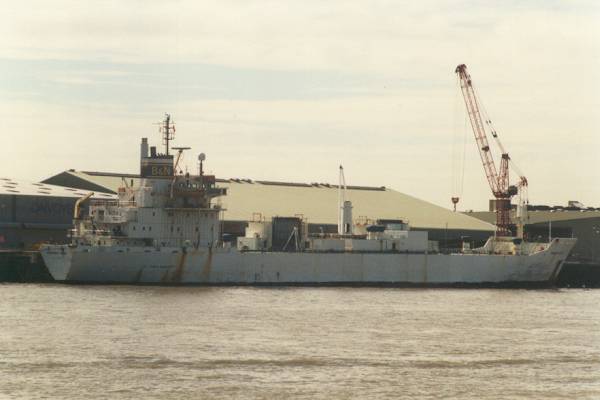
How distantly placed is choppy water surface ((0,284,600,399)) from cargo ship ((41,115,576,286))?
10362 mm

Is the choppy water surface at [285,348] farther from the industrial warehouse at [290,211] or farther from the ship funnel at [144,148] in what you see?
the industrial warehouse at [290,211]

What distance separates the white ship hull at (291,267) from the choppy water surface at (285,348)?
8.83 metres

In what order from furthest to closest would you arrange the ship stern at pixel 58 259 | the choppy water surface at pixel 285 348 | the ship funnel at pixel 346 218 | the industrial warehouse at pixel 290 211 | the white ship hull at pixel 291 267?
the industrial warehouse at pixel 290 211 < the ship funnel at pixel 346 218 < the white ship hull at pixel 291 267 < the ship stern at pixel 58 259 < the choppy water surface at pixel 285 348

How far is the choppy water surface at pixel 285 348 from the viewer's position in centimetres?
4606

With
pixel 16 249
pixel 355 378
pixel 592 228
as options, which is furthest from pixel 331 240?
pixel 355 378

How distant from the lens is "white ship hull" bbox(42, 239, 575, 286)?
91562 mm

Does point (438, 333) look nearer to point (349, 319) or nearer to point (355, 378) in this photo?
point (349, 319)

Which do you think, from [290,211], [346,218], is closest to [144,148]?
[346,218]

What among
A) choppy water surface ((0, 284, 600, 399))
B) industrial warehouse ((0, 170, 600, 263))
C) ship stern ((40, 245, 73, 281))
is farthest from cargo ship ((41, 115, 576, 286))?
choppy water surface ((0, 284, 600, 399))

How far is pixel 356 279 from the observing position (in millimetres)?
101688

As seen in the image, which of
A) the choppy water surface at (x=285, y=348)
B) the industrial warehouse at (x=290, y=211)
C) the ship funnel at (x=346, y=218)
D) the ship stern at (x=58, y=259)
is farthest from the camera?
the industrial warehouse at (x=290, y=211)

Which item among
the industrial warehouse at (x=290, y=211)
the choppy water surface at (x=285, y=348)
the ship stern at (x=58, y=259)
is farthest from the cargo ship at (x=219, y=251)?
the choppy water surface at (x=285, y=348)

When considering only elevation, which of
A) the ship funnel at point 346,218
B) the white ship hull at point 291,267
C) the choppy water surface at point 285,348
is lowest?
the choppy water surface at point 285,348

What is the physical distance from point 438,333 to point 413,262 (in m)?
41.7
